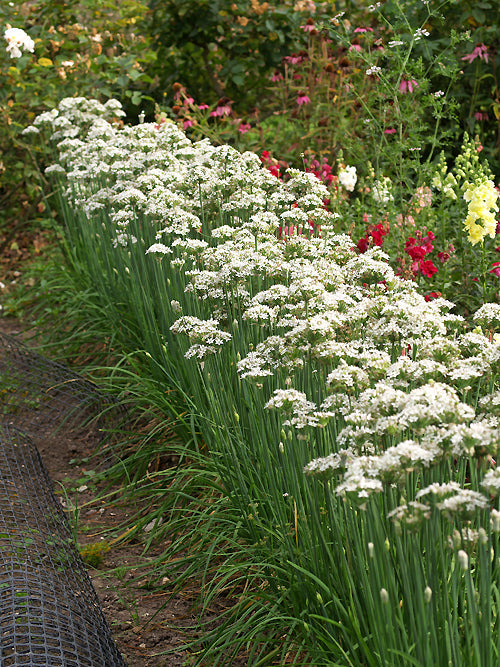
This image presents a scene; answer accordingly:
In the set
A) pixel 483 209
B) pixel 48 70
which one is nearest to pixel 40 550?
pixel 483 209

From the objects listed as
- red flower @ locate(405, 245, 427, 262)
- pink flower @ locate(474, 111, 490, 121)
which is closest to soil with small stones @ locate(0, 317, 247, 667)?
red flower @ locate(405, 245, 427, 262)

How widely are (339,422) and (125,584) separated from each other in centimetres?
146

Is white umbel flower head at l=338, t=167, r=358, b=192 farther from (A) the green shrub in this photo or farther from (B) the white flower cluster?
(A) the green shrub

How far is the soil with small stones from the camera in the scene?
106 inches

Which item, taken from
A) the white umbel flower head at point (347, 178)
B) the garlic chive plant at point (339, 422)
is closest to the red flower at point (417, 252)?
the garlic chive plant at point (339, 422)

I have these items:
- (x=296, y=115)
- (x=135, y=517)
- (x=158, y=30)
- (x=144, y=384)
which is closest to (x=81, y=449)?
(x=144, y=384)

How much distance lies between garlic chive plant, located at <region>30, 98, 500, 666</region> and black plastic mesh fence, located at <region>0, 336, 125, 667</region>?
0.59 meters

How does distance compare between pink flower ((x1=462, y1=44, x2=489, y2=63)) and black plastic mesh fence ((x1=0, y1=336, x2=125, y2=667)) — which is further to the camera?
pink flower ((x1=462, y1=44, x2=489, y2=63))

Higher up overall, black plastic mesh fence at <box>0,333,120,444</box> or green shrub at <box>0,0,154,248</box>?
green shrub at <box>0,0,154,248</box>

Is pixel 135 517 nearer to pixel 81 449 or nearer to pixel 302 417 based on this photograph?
pixel 81 449

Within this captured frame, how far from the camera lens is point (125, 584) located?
3062 millimetres

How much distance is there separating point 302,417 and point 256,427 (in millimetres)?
719

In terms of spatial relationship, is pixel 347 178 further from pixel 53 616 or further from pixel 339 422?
pixel 53 616

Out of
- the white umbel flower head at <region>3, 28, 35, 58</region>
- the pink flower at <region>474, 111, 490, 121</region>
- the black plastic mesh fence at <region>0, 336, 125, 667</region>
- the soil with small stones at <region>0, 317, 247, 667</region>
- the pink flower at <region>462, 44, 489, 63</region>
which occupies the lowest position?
the soil with small stones at <region>0, 317, 247, 667</region>
